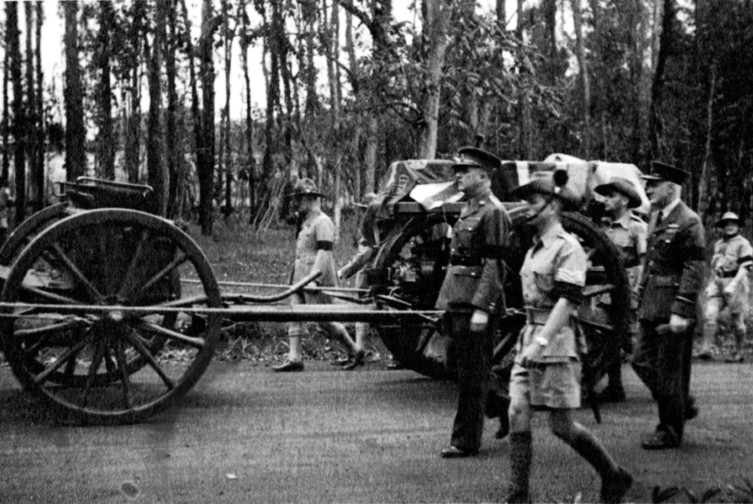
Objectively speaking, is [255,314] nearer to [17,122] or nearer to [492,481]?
[492,481]

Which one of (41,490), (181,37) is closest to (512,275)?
(41,490)

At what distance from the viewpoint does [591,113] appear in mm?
40250

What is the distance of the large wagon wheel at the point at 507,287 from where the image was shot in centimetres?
795

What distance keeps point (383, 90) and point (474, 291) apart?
307 inches

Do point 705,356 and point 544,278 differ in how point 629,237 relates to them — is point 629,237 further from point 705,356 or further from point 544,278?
point 544,278

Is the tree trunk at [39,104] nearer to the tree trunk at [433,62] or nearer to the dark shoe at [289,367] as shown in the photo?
the tree trunk at [433,62]

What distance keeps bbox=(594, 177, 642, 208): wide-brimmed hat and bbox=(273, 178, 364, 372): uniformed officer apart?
275 cm

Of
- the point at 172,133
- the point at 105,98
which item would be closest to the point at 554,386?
the point at 105,98

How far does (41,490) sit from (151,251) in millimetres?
2162

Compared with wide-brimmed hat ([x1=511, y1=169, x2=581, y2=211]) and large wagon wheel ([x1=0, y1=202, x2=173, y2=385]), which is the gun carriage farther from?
wide-brimmed hat ([x1=511, y1=169, x2=581, y2=211])

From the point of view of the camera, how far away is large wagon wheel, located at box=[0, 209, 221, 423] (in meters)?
6.48

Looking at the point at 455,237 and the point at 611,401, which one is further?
the point at 611,401

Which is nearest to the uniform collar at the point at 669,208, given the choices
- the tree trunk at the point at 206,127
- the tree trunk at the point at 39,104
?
the tree trunk at the point at 206,127

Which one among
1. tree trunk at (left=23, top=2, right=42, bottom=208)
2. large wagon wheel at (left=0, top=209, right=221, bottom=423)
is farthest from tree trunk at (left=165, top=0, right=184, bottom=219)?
large wagon wheel at (left=0, top=209, right=221, bottom=423)
